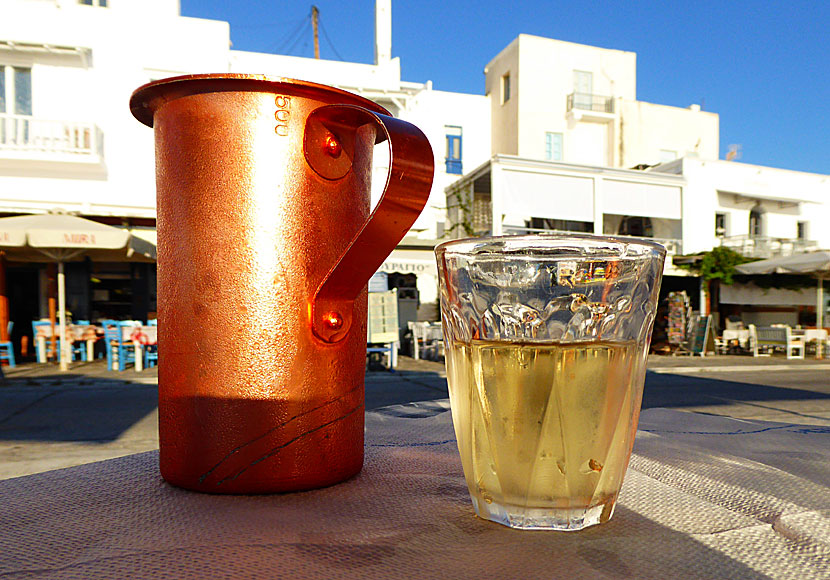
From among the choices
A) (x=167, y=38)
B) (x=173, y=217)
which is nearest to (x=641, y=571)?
(x=173, y=217)

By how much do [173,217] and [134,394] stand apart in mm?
7279

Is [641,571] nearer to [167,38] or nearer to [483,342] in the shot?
[483,342]

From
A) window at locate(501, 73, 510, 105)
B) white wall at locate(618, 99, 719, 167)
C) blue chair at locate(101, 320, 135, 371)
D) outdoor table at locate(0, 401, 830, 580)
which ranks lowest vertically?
blue chair at locate(101, 320, 135, 371)

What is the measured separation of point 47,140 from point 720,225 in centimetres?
1930

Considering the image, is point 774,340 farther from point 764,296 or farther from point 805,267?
point 764,296

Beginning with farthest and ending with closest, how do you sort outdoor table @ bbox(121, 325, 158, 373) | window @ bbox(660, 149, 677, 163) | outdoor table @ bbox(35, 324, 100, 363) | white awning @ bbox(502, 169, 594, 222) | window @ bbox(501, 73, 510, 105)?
window @ bbox(660, 149, 677, 163), window @ bbox(501, 73, 510, 105), white awning @ bbox(502, 169, 594, 222), outdoor table @ bbox(35, 324, 100, 363), outdoor table @ bbox(121, 325, 158, 373)

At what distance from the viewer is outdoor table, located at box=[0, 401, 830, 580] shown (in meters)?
0.47

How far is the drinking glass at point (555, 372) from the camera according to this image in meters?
0.57

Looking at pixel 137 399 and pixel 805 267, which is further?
pixel 805 267

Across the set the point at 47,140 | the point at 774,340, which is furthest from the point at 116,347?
the point at 774,340

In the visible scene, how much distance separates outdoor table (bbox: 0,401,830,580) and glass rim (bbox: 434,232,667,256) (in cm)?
28

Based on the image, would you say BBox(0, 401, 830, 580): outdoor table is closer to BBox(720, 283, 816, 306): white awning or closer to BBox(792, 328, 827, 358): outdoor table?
BBox(792, 328, 827, 358): outdoor table

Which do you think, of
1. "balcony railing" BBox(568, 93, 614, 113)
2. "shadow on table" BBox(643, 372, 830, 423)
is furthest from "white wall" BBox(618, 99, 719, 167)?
"shadow on table" BBox(643, 372, 830, 423)

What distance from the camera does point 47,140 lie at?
39.6 ft
